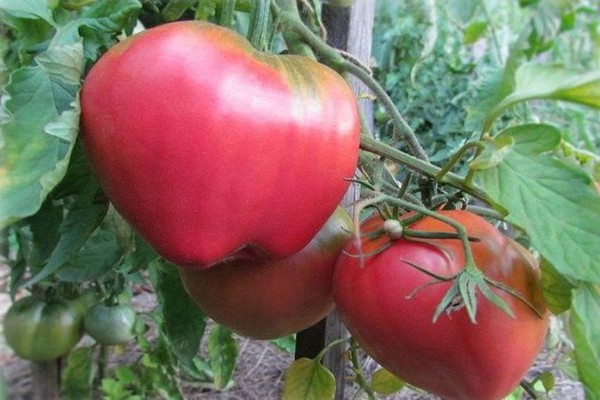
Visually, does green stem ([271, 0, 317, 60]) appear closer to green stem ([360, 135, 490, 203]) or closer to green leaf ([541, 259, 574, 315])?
green stem ([360, 135, 490, 203])

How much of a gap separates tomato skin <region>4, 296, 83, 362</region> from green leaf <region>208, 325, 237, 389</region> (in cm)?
55

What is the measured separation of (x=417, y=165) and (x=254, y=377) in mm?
1189

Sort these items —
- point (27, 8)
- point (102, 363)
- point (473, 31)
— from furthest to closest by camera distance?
point (102, 363)
point (473, 31)
point (27, 8)

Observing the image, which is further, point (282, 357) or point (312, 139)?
point (282, 357)

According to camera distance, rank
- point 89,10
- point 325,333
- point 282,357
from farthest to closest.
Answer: point 282,357, point 325,333, point 89,10

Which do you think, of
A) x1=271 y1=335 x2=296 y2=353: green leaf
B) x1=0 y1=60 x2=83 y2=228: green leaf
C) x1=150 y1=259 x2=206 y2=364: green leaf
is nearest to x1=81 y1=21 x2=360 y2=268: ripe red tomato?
x1=0 y1=60 x2=83 y2=228: green leaf

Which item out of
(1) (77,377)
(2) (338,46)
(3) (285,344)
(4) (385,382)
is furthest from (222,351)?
(1) (77,377)

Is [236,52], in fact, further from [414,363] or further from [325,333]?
[325,333]

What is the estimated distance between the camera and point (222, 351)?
88 cm

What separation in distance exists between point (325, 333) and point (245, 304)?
0.66 feet

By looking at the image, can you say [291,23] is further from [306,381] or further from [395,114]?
[306,381]

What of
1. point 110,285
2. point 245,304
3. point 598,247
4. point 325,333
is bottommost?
point 110,285

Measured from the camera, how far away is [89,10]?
0.46m

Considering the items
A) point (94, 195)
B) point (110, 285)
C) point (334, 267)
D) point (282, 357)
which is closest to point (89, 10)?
point (94, 195)
